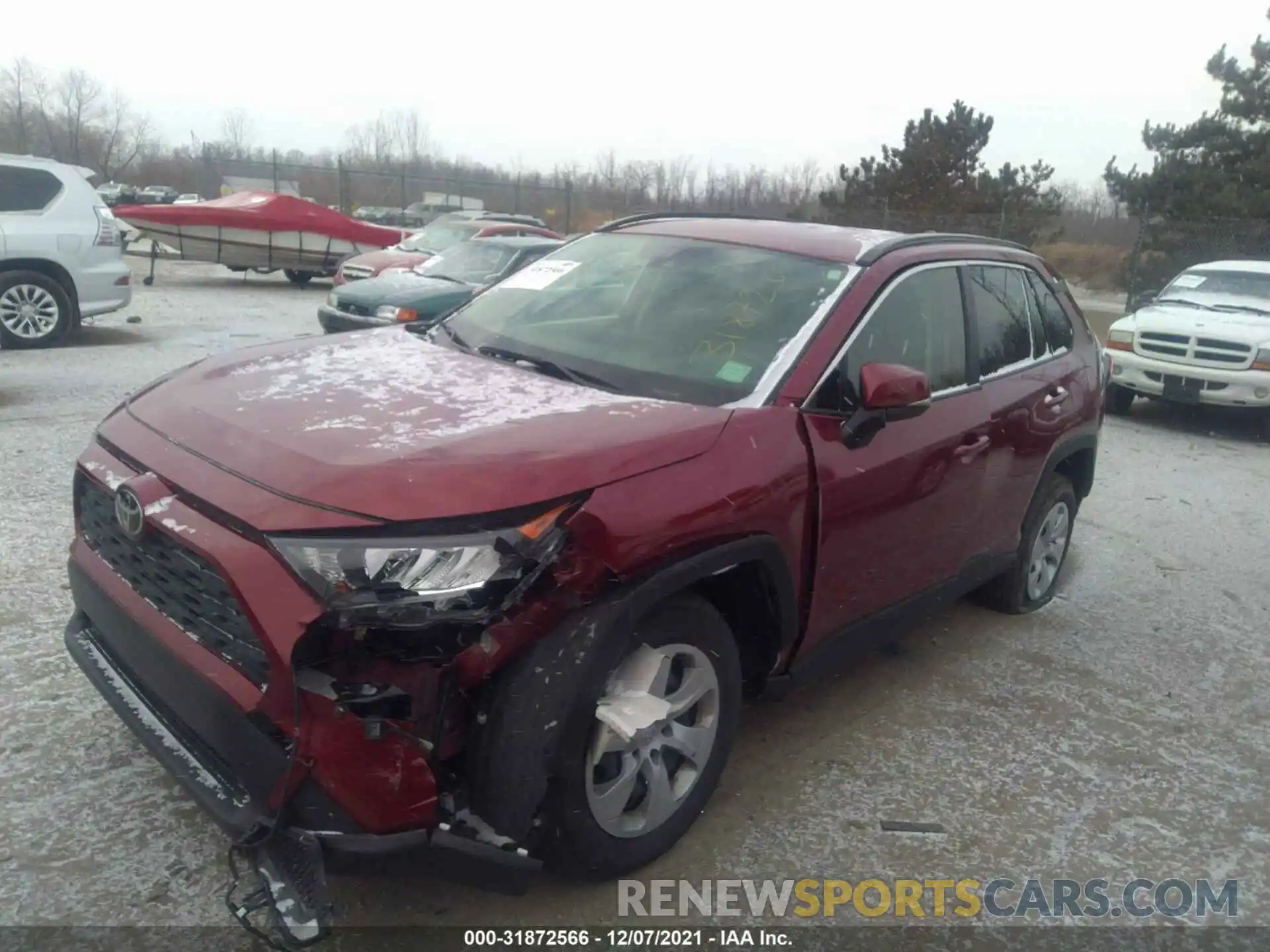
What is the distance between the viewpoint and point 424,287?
10969mm

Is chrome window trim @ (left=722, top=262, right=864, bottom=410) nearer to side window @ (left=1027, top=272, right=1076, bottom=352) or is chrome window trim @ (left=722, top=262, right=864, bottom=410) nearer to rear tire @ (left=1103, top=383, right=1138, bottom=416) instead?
side window @ (left=1027, top=272, right=1076, bottom=352)

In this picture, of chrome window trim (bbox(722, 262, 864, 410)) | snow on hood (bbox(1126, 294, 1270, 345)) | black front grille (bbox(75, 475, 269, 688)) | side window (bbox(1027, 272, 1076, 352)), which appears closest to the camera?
black front grille (bbox(75, 475, 269, 688))

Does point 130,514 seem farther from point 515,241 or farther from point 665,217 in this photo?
point 515,241

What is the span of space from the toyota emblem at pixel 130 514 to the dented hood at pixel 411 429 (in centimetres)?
18

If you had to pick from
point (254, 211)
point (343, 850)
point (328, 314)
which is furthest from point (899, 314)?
point (254, 211)

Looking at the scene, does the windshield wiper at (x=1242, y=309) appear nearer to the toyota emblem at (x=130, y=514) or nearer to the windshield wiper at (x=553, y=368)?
the windshield wiper at (x=553, y=368)

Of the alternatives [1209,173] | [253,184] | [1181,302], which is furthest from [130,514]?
[253,184]

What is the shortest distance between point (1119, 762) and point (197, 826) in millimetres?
3102

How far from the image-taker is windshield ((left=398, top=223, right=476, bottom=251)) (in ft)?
49.2

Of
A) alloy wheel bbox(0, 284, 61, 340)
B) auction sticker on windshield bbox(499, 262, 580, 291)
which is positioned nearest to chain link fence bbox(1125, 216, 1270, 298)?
alloy wheel bbox(0, 284, 61, 340)

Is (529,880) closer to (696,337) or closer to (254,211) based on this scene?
(696,337)

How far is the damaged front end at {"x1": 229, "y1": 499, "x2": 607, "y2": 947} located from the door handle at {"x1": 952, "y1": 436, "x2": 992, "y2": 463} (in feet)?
6.69

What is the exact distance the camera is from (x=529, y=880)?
2398 mm

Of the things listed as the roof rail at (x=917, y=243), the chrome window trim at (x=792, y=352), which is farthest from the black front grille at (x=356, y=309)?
the chrome window trim at (x=792, y=352)
